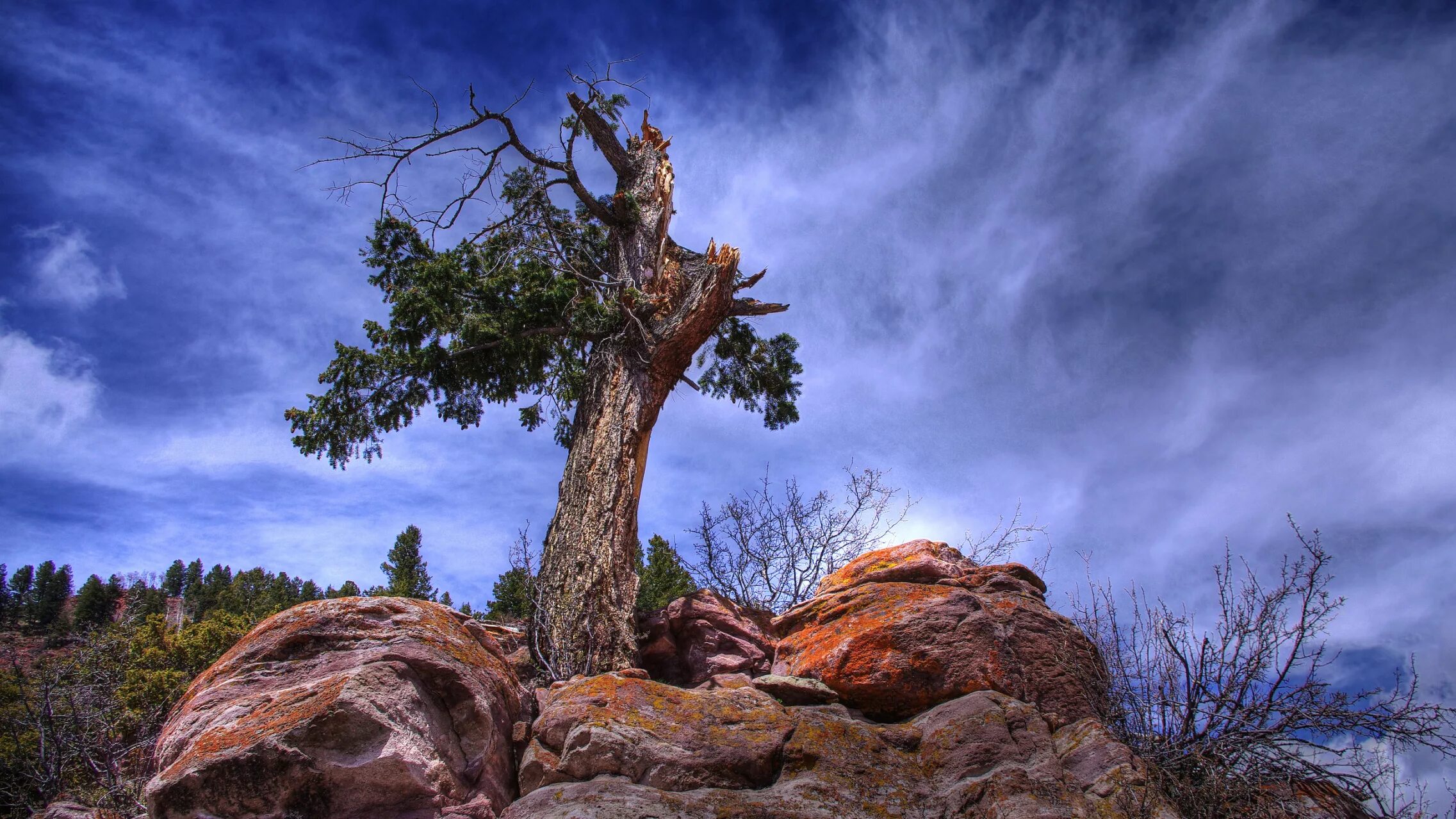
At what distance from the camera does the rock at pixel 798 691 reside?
6.53 meters

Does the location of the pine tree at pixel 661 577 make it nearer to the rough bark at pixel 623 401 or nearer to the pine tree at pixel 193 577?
the rough bark at pixel 623 401

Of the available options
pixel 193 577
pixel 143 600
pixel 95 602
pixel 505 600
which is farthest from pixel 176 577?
pixel 505 600

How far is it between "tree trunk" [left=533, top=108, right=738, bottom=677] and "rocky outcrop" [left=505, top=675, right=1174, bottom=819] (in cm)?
160

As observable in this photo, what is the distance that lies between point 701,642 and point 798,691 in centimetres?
166

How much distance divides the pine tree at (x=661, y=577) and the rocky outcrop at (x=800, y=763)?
999cm

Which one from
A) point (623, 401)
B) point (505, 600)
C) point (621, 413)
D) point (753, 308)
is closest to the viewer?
point (621, 413)

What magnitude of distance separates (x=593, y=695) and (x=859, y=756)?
2.10 meters

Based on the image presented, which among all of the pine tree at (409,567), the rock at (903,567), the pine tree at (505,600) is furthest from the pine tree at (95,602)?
the rock at (903,567)

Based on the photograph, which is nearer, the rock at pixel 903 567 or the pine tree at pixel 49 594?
the rock at pixel 903 567

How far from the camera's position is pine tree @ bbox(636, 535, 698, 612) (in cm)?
1608

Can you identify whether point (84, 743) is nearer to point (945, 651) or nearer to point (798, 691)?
point (798, 691)

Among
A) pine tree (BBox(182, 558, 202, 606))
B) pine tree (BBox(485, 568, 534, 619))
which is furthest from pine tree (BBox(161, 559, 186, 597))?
pine tree (BBox(485, 568, 534, 619))

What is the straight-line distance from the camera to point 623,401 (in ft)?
30.8

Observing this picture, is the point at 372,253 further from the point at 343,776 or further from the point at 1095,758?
the point at 1095,758
